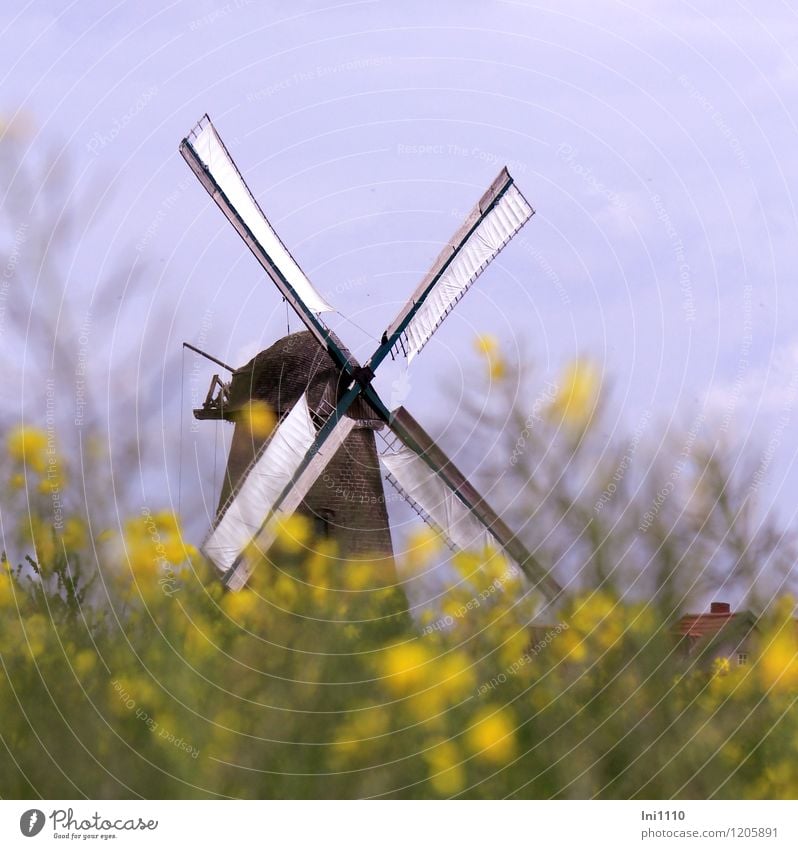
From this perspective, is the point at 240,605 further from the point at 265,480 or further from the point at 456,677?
the point at 265,480

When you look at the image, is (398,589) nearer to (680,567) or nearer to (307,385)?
(680,567)

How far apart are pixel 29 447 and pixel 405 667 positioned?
2.20 metres

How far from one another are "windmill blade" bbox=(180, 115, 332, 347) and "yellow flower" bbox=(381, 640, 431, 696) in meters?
7.92

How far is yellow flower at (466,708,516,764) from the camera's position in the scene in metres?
4.99

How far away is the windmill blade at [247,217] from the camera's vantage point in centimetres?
1320


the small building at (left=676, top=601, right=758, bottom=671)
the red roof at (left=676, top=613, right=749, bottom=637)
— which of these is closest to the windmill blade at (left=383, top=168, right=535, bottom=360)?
the red roof at (left=676, top=613, right=749, bottom=637)

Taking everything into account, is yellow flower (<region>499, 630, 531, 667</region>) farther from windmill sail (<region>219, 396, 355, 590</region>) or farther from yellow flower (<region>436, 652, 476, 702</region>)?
windmill sail (<region>219, 396, 355, 590</region>)

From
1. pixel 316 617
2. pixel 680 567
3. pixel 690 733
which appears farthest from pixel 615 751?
pixel 316 617

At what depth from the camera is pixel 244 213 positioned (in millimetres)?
13594

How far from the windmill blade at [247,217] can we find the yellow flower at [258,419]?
1.02m

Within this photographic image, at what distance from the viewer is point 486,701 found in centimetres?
509

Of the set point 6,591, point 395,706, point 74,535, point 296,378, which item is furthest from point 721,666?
point 296,378

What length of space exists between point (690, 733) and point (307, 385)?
9.90 meters
